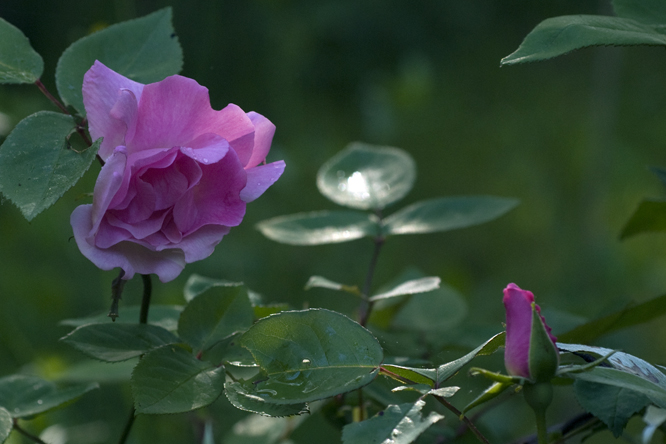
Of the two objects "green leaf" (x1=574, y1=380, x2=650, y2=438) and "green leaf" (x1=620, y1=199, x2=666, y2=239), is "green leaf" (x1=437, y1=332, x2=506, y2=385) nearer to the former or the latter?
"green leaf" (x1=574, y1=380, x2=650, y2=438)

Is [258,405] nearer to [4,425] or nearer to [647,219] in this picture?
[4,425]

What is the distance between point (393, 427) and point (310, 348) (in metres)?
0.05

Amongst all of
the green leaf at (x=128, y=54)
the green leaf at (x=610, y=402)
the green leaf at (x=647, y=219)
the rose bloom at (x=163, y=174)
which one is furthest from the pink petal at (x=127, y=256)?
the green leaf at (x=647, y=219)

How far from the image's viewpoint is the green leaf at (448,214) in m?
0.51

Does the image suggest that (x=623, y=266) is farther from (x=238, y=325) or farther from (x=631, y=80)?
(x=238, y=325)

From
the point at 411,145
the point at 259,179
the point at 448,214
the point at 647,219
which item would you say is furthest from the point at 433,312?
the point at 411,145

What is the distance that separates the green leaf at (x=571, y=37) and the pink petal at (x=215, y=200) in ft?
0.47

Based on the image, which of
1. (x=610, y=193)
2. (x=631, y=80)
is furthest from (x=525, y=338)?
(x=631, y=80)

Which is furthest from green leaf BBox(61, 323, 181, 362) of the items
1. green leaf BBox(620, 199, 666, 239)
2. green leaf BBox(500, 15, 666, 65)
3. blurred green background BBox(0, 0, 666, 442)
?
blurred green background BBox(0, 0, 666, 442)

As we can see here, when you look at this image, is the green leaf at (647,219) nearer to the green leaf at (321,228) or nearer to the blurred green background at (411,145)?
the green leaf at (321,228)

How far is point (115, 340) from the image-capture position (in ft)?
1.10

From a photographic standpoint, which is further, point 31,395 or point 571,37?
point 31,395

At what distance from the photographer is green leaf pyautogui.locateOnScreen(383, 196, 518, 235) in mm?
512

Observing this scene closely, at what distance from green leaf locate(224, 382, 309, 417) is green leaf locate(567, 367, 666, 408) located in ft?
0.42
